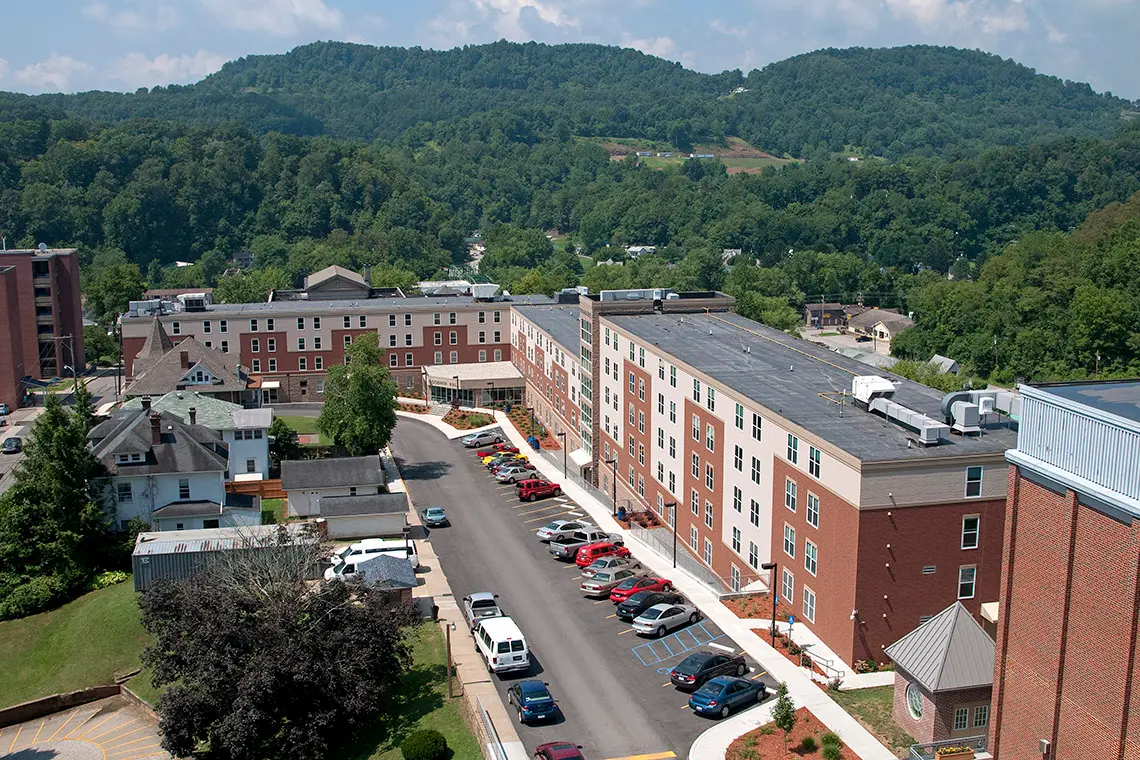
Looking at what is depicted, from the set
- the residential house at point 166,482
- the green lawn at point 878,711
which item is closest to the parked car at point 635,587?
the green lawn at point 878,711

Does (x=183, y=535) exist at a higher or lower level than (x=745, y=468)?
lower

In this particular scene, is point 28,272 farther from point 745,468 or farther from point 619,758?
point 619,758

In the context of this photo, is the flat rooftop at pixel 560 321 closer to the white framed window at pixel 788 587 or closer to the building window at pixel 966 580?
the white framed window at pixel 788 587

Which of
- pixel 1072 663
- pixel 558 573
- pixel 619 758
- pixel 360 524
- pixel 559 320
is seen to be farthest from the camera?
pixel 559 320

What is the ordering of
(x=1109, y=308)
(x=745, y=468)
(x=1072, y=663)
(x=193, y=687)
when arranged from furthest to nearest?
→ (x=1109, y=308) < (x=745, y=468) < (x=193, y=687) < (x=1072, y=663)

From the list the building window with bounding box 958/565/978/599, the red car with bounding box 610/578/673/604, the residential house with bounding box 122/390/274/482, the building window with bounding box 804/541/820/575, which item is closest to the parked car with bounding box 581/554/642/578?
the red car with bounding box 610/578/673/604

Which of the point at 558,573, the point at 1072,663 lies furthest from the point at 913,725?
the point at 558,573

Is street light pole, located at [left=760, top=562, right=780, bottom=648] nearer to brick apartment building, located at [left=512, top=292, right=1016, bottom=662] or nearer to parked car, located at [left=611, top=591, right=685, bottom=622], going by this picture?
brick apartment building, located at [left=512, top=292, right=1016, bottom=662]
